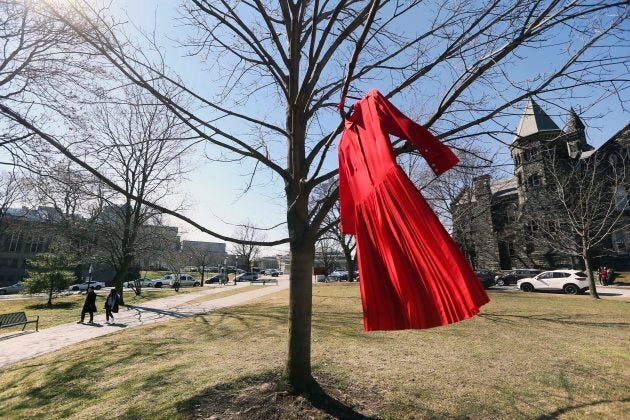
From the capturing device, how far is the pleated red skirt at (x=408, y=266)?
1.92 m

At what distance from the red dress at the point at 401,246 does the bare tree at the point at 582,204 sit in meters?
18.1

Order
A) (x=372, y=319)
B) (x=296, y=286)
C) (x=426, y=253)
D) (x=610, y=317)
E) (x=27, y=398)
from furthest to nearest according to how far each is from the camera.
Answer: (x=610, y=317), (x=27, y=398), (x=296, y=286), (x=372, y=319), (x=426, y=253)

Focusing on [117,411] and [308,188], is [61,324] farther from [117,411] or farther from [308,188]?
[308,188]

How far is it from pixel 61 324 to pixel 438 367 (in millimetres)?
16083

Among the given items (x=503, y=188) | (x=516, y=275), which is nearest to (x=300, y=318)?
(x=516, y=275)

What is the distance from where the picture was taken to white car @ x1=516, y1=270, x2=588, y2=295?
2230 cm

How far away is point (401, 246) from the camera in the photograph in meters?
2.17

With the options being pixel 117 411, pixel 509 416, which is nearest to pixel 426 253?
pixel 509 416

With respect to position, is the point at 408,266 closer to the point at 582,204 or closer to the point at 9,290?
the point at 582,204

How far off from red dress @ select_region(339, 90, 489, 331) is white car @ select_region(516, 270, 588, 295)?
84.8 feet

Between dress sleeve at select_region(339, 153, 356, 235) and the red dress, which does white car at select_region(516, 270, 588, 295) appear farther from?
the red dress

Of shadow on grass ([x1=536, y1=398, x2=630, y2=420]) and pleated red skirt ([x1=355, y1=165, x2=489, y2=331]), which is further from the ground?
pleated red skirt ([x1=355, y1=165, x2=489, y2=331])

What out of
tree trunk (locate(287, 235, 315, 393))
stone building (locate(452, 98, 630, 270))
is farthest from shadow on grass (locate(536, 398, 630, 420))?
stone building (locate(452, 98, 630, 270))

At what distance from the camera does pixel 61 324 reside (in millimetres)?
15328
